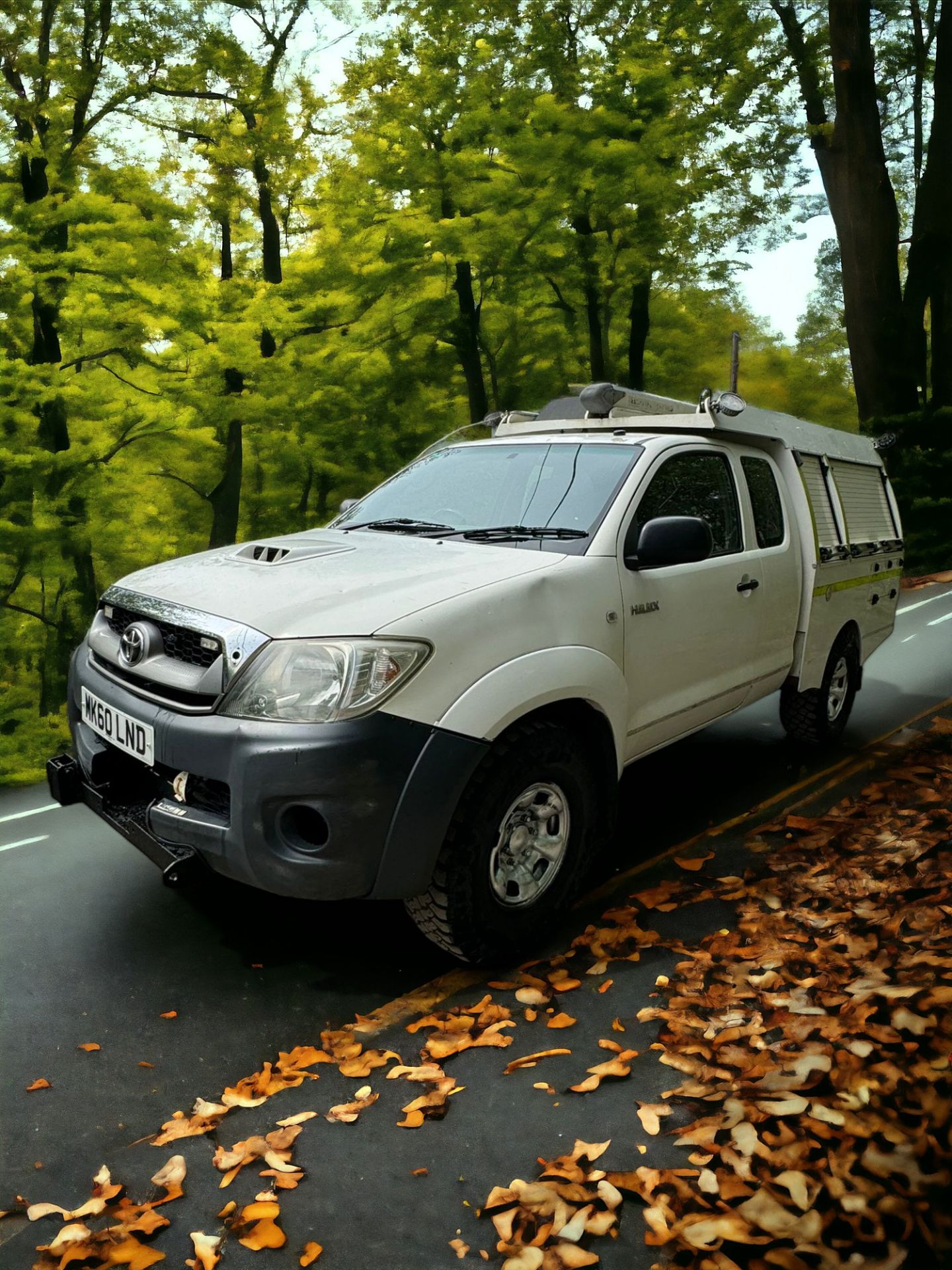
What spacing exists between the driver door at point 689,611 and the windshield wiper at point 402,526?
34.5 inches

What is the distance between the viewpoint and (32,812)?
20.1 feet

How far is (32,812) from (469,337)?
49.6ft

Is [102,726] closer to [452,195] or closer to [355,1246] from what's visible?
[355,1246]

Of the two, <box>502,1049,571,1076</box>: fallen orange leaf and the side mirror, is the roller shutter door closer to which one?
the side mirror

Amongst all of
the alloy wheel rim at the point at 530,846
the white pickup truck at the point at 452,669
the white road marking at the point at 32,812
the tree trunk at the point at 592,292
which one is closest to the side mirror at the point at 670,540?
the white pickup truck at the point at 452,669

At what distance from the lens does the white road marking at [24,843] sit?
538cm

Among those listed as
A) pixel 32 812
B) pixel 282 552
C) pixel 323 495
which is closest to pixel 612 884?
pixel 282 552

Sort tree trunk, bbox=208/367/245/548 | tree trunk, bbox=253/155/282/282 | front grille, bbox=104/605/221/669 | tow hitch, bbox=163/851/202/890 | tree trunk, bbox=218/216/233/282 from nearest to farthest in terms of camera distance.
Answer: tow hitch, bbox=163/851/202/890, front grille, bbox=104/605/221/669, tree trunk, bbox=253/155/282/282, tree trunk, bbox=208/367/245/548, tree trunk, bbox=218/216/233/282

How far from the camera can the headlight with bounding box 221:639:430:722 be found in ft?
10.4

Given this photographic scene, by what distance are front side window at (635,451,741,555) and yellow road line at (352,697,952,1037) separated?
1.47 meters

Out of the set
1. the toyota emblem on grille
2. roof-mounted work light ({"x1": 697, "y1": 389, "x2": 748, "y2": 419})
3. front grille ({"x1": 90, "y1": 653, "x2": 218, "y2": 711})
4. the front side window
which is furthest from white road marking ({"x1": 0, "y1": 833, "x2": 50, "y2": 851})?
roof-mounted work light ({"x1": 697, "y1": 389, "x2": 748, "y2": 419})

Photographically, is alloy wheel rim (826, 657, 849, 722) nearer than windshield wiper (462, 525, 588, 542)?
No

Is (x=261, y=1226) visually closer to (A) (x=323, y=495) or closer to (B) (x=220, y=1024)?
(B) (x=220, y=1024)

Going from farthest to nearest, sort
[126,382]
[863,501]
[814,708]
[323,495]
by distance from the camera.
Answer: [323,495] → [126,382] → [863,501] → [814,708]
